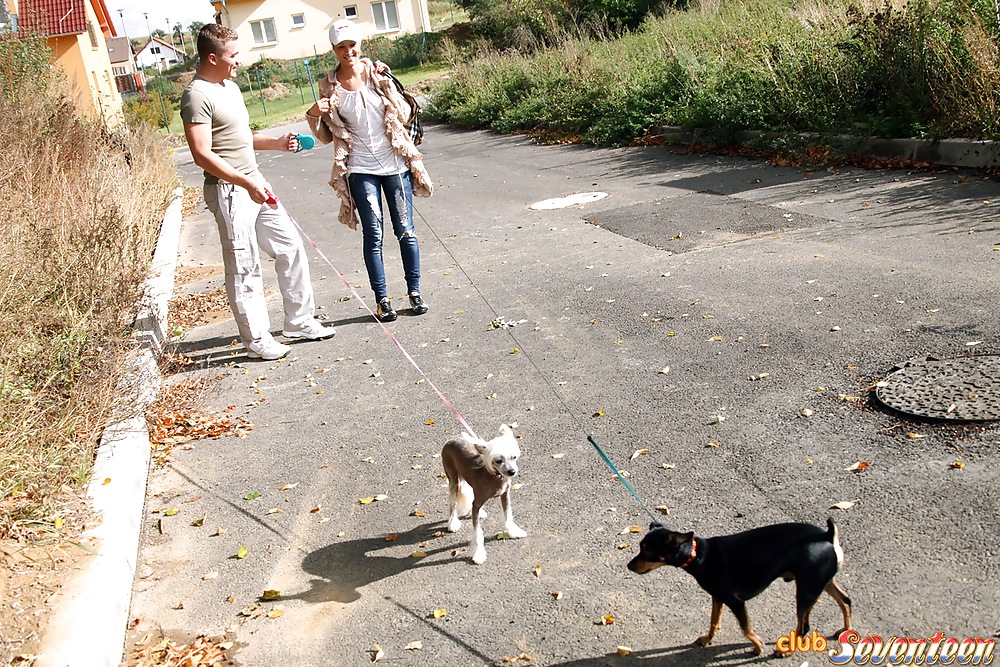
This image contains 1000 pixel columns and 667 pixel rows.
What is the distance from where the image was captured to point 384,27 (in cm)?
6881

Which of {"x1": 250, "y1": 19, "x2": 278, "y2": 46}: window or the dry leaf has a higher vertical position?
{"x1": 250, "y1": 19, "x2": 278, "y2": 46}: window

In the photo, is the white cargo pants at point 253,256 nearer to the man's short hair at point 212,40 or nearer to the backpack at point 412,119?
the man's short hair at point 212,40

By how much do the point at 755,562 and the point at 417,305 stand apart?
521 centimetres

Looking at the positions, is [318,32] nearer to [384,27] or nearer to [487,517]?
[384,27]

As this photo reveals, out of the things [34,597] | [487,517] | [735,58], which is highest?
[735,58]

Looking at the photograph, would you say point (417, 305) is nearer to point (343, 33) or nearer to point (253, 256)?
point (253, 256)

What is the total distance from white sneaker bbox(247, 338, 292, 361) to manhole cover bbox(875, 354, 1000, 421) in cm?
440

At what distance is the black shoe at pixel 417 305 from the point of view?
7805 millimetres

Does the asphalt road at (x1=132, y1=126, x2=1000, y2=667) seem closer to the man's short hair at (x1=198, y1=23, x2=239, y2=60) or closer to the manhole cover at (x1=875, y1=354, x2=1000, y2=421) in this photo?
the manhole cover at (x1=875, y1=354, x2=1000, y2=421)

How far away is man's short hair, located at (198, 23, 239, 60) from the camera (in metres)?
6.39

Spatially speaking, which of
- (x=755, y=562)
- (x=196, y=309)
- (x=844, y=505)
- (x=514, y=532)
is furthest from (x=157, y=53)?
(x=755, y=562)

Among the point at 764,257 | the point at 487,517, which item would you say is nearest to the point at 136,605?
the point at 487,517

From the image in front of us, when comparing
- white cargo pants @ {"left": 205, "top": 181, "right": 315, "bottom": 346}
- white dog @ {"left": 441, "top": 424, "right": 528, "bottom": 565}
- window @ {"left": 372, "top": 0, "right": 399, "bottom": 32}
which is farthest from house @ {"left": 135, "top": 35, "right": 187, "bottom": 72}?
white dog @ {"left": 441, "top": 424, "right": 528, "bottom": 565}

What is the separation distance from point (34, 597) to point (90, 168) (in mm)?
8193
